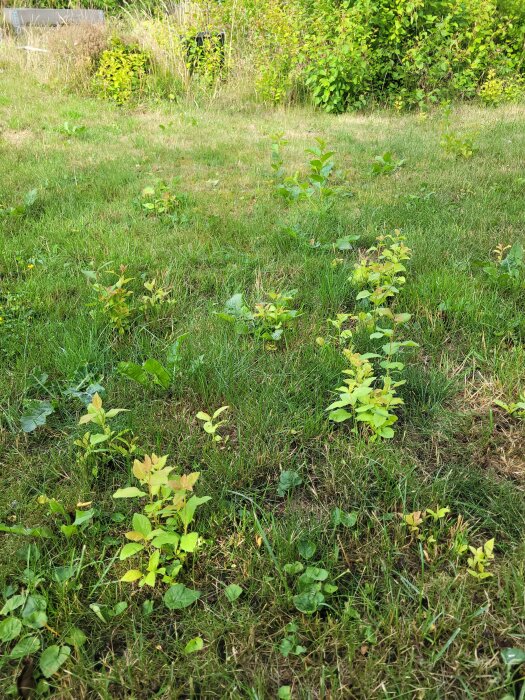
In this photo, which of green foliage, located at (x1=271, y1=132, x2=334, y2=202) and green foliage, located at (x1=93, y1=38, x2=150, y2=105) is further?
green foliage, located at (x1=93, y1=38, x2=150, y2=105)

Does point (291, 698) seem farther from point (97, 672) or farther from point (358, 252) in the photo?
point (358, 252)

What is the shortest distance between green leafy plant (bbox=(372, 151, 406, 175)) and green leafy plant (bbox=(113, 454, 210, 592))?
368 centimetres

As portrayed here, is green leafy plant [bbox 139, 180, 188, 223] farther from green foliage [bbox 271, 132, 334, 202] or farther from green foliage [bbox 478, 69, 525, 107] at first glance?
green foliage [bbox 478, 69, 525, 107]

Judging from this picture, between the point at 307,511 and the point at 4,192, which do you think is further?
the point at 4,192

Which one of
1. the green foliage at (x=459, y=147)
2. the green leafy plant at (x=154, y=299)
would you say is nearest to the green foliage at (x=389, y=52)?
the green foliage at (x=459, y=147)

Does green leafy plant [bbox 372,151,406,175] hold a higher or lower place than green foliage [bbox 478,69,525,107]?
lower

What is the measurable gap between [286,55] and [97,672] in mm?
7674

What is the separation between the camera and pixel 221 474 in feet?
5.86

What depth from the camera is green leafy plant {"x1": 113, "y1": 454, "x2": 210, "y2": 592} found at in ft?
4.73

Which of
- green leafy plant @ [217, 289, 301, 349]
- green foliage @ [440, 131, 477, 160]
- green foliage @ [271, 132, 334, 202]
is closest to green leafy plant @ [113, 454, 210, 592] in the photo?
green leafy plant @ [217, 289, 301, 349]

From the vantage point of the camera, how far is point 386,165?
14.9 ft

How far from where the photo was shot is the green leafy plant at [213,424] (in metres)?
1.84

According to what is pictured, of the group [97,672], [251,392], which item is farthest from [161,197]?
[97,672]

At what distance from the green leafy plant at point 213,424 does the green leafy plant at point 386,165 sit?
3251 mm
